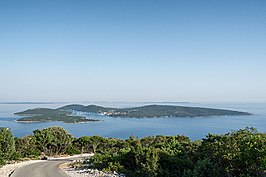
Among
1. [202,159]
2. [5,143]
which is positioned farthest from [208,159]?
[5,143]

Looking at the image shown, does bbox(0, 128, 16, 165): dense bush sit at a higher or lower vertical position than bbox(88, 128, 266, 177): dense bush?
lower

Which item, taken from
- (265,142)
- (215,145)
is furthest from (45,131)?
(265,142)

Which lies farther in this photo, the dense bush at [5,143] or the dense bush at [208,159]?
the dense bush at [5,143]

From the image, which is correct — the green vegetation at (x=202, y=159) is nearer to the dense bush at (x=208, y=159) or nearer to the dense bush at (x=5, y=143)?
the dense bush at (x=208, y=159)

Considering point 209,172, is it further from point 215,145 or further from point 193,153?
point 193,153

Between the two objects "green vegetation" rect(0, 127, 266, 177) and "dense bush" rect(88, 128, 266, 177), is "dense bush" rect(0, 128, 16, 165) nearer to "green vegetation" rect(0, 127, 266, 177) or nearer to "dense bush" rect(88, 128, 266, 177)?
"green vegetation" rect(0, 127, 266, 177)

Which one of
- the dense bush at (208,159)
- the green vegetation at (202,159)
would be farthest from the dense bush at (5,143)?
the dense bush at (208,159)

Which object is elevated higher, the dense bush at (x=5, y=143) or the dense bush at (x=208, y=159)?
the dense bush at (x=208, y=159)

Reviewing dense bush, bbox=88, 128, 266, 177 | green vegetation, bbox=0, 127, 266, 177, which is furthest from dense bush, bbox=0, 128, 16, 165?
dense bush, bbox=88, 128, 266, 177

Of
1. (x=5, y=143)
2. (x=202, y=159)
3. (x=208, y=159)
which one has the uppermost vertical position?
(x=208, y=159)

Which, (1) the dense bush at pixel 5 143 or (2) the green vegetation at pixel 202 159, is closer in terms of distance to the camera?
(2) the green vegetation at pixel 202 159

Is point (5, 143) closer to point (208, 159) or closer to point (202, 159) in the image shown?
point (202, 159)
